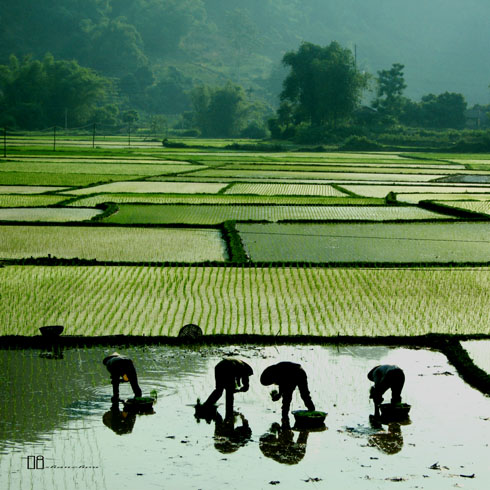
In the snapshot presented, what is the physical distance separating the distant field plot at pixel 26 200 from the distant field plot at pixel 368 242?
444cm

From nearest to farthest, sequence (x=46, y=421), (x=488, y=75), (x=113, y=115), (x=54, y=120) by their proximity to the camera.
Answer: (x=46, y=421) < (x=54, y=120) < (x=113, y=115) < (x=488, y=75)

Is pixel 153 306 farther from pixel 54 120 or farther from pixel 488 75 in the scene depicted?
pixel 488 75

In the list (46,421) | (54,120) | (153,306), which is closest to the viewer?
(46,421)

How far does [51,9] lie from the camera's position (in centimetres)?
11225

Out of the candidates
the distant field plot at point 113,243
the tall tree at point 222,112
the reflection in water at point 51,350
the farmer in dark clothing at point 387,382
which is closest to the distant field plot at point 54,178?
the distant field plot at point 113,243

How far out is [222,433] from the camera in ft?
14.6

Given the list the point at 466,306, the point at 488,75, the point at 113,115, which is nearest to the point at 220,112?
the point at 113,115

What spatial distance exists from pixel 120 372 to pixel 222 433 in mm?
666

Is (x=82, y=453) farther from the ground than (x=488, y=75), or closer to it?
closer to it

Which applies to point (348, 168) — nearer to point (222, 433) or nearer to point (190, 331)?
point (190, 331)

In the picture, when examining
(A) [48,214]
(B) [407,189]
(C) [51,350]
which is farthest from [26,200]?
(C) [51,350]

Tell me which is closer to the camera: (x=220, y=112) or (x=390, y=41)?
(x=220, y=112)

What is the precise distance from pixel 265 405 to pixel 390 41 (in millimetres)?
149101

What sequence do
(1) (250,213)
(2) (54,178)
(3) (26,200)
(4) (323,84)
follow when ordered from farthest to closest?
(4) (323,84)
(2) (54,178)
(3) (26,200)
(1) (250,213)
